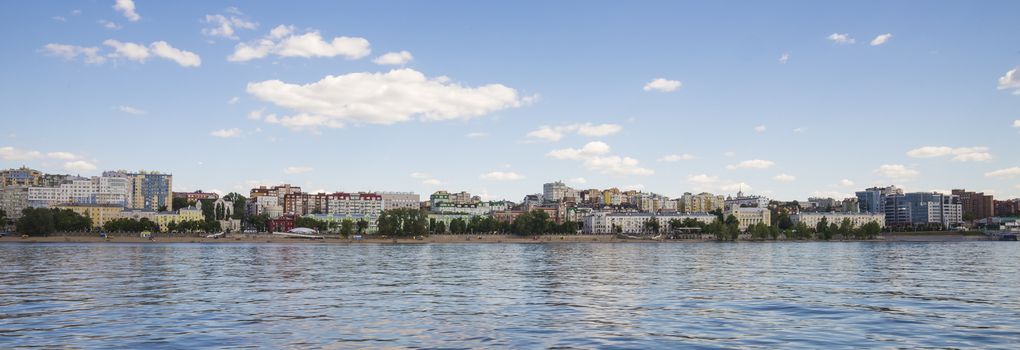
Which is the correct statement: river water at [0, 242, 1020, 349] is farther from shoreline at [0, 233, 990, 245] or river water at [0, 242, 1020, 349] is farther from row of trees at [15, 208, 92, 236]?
row of trees at [15, 208, 92, 236]

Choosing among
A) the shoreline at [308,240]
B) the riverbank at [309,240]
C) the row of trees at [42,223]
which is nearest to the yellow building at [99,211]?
the row of trees at [42,223]

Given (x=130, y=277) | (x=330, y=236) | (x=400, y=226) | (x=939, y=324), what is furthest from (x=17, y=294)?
(x=330, y=236)

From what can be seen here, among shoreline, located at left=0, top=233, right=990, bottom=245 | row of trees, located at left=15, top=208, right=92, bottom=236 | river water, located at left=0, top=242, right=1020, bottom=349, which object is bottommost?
shoreline, located at left=0, top=233, right=990, bottom=245

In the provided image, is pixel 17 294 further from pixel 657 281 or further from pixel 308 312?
pixel 657 281

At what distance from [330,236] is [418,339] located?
145 metres

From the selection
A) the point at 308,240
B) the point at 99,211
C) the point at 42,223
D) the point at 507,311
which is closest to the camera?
the point at 507,311

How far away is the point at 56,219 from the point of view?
14575 cm

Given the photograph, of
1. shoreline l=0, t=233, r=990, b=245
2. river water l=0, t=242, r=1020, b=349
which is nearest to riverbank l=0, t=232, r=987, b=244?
shoreline l=0, t=233, r=990, b=245

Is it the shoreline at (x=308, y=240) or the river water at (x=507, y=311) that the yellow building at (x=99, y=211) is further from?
the river water at (x=507, y=311)

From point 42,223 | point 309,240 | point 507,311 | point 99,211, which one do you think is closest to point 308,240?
point 309,240

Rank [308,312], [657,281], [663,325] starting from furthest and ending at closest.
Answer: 1. [657,281]
2. [308,312]
3. [663,325]

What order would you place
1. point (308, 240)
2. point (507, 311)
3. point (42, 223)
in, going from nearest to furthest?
point (507, 311)
point (42, 223)
point (308, 240)

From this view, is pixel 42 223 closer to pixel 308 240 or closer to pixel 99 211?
pixel 308 240

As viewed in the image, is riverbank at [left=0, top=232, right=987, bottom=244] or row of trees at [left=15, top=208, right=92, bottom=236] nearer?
riverbank at [left=0, top=232, right=987, bottom=244]
